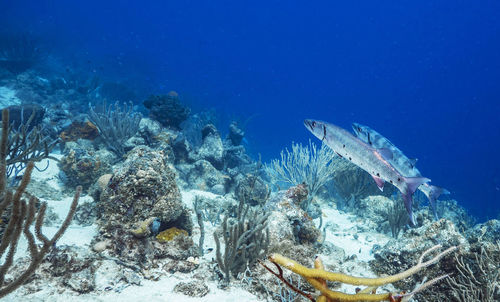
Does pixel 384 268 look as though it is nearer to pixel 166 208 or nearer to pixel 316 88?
pixel 166 208

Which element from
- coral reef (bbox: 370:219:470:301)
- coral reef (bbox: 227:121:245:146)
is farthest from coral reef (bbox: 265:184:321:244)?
coral reef (bbox: 227:121:245:146)

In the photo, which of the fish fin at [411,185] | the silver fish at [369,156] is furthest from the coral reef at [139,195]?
the fish fin at [411,185]

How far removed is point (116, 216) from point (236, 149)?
7.00 metres

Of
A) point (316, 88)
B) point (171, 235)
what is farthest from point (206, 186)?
point (316, 88)

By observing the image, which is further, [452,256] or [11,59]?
[11,59]

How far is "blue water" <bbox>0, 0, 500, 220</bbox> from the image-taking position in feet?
288

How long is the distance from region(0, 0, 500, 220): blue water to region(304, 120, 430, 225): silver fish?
200 ft

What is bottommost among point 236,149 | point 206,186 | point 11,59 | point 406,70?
point 206,186

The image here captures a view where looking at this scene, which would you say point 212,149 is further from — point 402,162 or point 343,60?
point 343,60

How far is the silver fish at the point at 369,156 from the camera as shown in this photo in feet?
9.07

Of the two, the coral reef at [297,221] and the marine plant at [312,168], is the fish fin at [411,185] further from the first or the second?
the marine plant at [312,168]

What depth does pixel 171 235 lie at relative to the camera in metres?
3.69

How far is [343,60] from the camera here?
13362 cm

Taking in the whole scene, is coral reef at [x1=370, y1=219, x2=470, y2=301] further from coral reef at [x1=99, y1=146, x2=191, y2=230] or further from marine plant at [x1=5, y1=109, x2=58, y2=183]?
marine plant at [x1=5, y1=109, x2=58, y2=183]
